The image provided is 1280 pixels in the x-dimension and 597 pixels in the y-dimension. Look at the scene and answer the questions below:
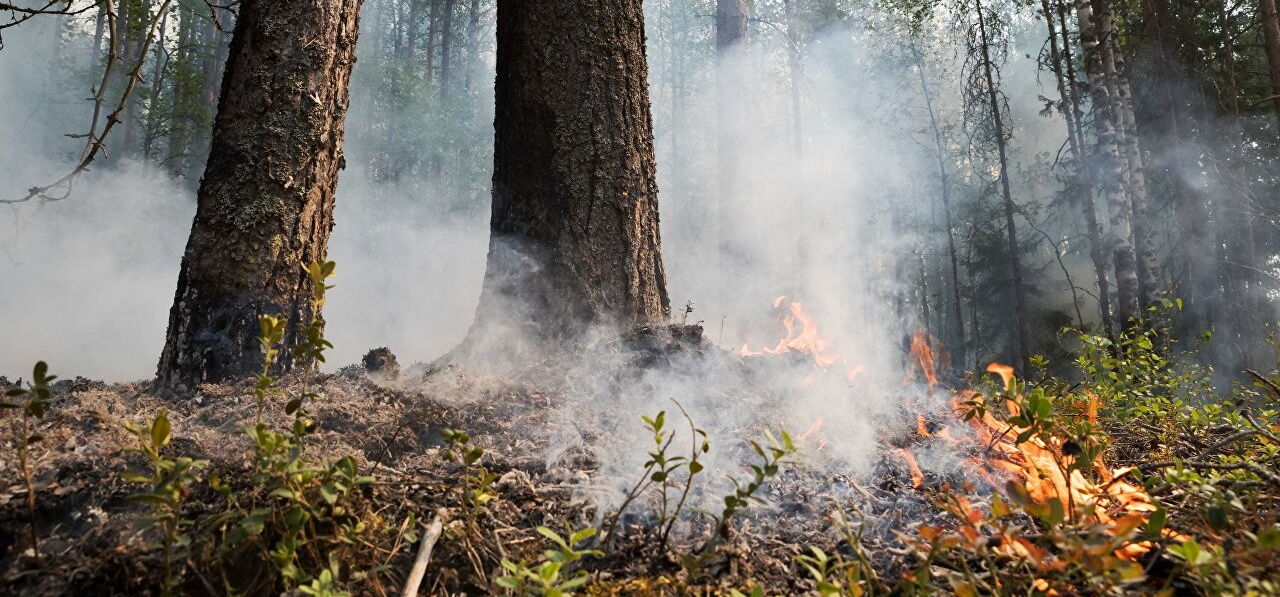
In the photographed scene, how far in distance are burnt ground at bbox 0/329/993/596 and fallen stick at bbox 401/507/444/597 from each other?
0.04 metres

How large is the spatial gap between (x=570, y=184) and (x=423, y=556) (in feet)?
7.26

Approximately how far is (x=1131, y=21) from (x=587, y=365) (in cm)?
1325

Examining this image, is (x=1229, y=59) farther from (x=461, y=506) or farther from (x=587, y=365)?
(x=461, y=506)

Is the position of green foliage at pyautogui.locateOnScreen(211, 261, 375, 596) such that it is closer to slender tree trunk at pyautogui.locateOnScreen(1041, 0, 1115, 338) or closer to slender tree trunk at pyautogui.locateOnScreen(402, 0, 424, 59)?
slender tree trunk at pyautogui.locateOnScreen(1041, 0, 1115, 338)

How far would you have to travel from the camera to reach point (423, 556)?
1312mm

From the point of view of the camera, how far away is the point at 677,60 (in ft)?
136

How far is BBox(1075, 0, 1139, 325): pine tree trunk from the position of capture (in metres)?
8.34

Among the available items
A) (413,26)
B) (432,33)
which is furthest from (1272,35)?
(413,26)

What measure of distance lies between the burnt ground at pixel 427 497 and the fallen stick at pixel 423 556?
0.04 m

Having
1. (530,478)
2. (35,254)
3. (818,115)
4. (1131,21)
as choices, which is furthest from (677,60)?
(530,478)

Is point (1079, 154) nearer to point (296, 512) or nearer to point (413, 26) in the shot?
point (296, 512)

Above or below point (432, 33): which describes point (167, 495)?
below

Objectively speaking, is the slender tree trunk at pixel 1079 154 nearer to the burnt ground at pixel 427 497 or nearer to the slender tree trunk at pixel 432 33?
the burnt ground at pixel 427 497

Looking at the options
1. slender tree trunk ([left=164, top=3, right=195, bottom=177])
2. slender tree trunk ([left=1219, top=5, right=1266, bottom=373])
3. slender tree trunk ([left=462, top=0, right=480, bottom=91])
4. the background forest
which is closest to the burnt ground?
the background forest
